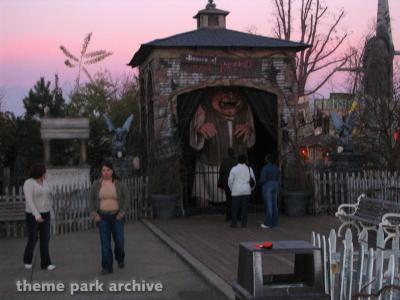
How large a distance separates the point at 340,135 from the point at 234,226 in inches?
205

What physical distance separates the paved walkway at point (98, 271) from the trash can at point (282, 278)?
7.48 feet

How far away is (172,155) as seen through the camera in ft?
60.4

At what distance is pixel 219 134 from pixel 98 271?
1009cm

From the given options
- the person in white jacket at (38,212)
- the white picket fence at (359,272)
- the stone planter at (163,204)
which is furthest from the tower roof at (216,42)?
the white picket fence at (359,272)

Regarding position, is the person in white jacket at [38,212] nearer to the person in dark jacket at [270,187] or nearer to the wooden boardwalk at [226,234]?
the wooden boardwalk at [226,234]

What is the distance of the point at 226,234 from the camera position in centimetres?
1462

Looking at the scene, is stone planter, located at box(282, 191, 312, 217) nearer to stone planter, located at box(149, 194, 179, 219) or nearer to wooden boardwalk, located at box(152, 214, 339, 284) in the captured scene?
wooden boardwalk, located at box(152, 214, 339, 284)

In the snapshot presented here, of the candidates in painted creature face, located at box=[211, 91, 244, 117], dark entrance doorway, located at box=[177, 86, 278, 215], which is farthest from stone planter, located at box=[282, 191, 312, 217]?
painted creature face, located at box=[211, 91, 244, 117]

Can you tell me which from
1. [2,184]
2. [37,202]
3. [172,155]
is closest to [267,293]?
[37,202]

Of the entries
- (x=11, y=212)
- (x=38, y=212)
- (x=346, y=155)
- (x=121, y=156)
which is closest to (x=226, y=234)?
(x=11, y=212)

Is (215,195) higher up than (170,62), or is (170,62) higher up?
(170,62)

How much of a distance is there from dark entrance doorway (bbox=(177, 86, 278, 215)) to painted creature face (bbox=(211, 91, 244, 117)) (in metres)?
0.17

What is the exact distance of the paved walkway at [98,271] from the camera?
8859 millimetres

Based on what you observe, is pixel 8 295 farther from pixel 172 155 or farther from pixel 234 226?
pixel 172 155
